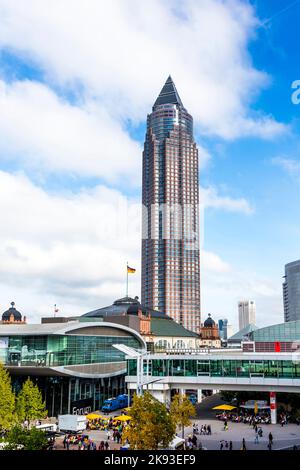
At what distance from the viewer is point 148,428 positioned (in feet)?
96.3

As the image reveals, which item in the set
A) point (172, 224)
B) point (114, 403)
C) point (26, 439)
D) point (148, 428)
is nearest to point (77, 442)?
point (26, 439)

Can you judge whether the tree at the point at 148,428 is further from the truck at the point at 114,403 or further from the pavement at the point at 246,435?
the truck at the point at 114,403

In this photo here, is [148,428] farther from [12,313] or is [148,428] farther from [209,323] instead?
[209,323]

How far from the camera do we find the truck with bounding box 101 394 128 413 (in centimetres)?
5966

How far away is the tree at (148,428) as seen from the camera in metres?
29.0

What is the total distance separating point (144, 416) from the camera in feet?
99.6

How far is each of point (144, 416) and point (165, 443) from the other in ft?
6.64

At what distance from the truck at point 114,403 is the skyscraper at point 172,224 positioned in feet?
373

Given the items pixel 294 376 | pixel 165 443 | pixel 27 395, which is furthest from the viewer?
pixel 294 376

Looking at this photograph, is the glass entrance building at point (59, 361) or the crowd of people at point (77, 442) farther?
the glass entrance building at point (59, 361)

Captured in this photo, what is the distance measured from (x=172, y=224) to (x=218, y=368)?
12899 cm

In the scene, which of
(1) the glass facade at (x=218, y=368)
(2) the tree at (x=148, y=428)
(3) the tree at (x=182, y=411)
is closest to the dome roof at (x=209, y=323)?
(1) the glass facade at (x=218, y=368)
